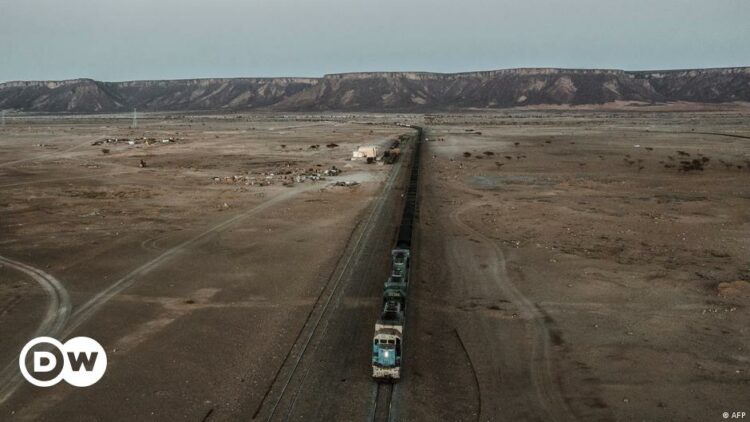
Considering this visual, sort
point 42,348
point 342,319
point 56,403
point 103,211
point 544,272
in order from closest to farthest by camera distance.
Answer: point 56,403 < point 42,348 < point 342,319 < point 544,272 < point 103,211

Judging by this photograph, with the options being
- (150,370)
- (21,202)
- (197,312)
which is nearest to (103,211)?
(21,202)

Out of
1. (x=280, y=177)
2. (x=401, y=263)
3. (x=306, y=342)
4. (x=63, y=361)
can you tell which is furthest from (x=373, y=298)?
(x=280, y=177)

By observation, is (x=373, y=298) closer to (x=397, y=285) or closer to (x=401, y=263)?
(x=401, y=263)

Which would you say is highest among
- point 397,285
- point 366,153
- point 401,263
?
point 366,153

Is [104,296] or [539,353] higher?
[104,296]

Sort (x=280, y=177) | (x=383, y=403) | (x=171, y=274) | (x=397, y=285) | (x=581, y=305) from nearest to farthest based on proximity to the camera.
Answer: (x=383, y=403)
(x=397, y=285)
(x=581, y=305)
(x=171, y=274)
(x=280, y=177)

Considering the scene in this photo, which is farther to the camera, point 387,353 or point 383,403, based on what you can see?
point 387,353

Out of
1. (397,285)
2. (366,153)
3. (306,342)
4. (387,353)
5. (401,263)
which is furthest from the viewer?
(366,153)

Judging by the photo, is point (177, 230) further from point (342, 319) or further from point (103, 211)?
point (342, 319)

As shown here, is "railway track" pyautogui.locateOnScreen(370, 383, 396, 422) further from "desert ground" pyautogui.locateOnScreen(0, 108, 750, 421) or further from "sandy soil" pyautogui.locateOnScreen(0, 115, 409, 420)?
"sandy soil" pyautogui.locateOnScreen(0, 115, 409, 420)
